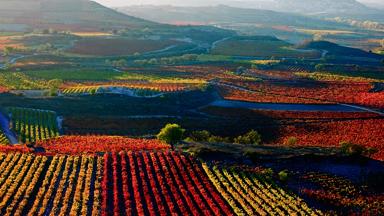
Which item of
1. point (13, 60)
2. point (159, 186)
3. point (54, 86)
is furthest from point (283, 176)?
point (13, 60)

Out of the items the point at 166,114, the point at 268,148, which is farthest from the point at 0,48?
the point at 268,148

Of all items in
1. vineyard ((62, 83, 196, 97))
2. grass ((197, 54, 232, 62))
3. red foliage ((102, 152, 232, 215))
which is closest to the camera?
red foliage ((102, 152, 232, 215))

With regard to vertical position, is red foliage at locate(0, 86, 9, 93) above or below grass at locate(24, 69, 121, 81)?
above

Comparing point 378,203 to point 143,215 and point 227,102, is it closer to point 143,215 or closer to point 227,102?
point 143,215

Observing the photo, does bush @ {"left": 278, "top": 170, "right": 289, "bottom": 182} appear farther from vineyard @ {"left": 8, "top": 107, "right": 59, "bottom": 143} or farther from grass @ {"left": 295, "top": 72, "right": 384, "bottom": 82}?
grass @ {"left": 295, "top": 72, "right": 384, "bottom": 82}

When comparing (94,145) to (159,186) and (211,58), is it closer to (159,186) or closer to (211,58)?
(159,186)

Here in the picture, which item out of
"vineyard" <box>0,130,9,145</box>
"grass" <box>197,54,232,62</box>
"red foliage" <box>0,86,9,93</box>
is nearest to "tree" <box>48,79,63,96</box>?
"red foliage" <box>0,86,9,93</box>

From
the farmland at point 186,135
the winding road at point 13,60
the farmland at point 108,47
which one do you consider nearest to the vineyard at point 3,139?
the farmland at point 186,135
